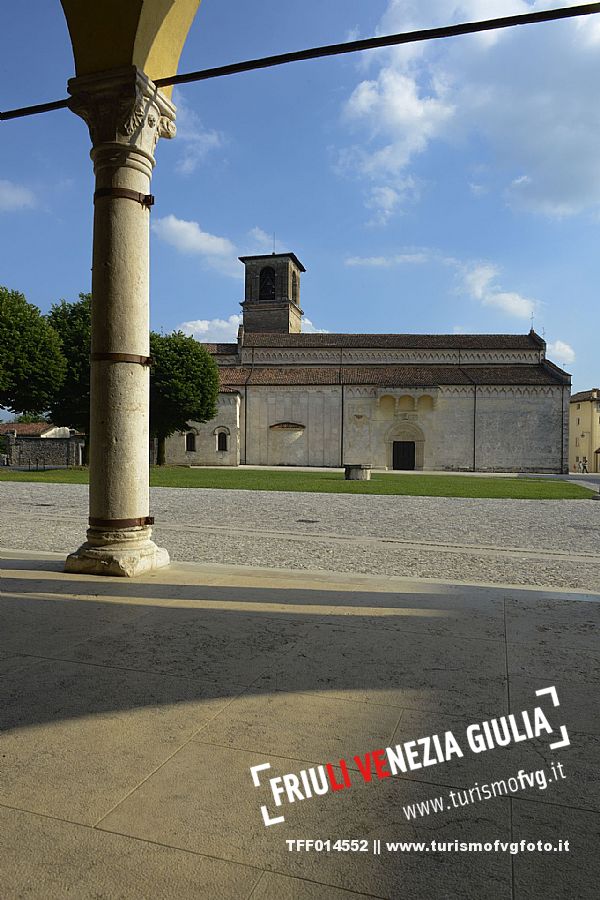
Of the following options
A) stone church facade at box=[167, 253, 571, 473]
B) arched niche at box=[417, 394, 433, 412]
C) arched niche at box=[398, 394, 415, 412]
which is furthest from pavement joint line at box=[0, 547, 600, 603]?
arched niche at box=[417, 394, 433, 412]

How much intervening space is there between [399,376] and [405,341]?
20.7 feet

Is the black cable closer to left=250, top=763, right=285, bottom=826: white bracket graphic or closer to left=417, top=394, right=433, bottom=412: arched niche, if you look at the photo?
left=250, top=763, right=285, bottom=826: white bracket graphic

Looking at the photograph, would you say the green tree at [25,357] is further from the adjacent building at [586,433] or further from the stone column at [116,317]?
Result: the adjacent building at [586,433]

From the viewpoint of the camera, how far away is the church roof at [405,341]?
5588 cm

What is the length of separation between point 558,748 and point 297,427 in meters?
49.1

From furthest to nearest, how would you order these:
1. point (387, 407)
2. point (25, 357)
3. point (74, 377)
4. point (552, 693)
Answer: point (387, 407)
point (74, 377)
point (25, 357)
point (552, 693)

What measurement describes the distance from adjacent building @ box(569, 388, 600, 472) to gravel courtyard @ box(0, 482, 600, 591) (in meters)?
55.6

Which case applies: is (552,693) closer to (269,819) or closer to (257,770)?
(257,770)

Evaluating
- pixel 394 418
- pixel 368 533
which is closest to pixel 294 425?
pixel 394 418

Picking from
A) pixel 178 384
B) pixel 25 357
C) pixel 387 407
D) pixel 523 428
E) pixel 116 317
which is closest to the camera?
pixel 116 317

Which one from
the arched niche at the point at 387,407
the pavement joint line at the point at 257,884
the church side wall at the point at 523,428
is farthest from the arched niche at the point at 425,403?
the pavement joint line at the point at 257,884

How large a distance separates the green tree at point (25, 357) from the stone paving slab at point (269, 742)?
28.3m

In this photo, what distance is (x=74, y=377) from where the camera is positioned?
34.8m

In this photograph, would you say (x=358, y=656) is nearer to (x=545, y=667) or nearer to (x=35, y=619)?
(x=545, y=667)
